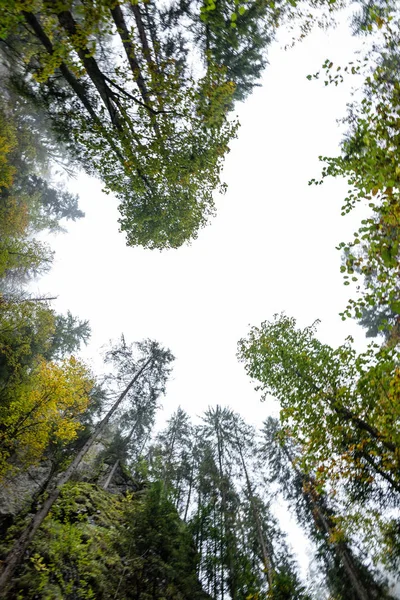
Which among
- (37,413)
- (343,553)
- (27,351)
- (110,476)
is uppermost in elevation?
(27,351)

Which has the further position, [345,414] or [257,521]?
[257,521]

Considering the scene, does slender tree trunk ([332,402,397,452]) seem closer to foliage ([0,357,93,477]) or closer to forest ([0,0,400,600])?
forest ([0,0,400,600])

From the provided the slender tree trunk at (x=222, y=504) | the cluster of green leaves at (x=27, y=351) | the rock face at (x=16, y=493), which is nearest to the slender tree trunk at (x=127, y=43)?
the cluster of green leaves at (x=27, y=351)

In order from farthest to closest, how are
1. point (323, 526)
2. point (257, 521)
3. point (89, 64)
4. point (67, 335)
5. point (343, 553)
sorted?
point (67, 335) < point (257, 521) < point (323, 526) < point (343, 553) < point (89, 64)

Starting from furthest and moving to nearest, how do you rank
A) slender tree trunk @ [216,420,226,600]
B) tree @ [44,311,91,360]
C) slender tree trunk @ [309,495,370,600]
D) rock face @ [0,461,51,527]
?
tree @ [44,311,91,360] < slender tree trunk @ [309,495,370,600] < rock face @ [0,461,51,527] < slender tree trunk @ [216,420,226,600]

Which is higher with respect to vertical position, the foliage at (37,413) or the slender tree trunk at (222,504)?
the foliage at (37,413)

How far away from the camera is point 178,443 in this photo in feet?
85.6

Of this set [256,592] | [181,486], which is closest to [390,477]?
[256,592]

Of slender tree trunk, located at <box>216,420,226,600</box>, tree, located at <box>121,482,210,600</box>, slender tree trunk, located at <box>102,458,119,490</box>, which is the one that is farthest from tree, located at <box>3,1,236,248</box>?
slender tree trunk, located at <box>102,458,119,490</box>

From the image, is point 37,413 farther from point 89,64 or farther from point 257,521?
point 257,521

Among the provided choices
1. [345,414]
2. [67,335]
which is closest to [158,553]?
[345,414]

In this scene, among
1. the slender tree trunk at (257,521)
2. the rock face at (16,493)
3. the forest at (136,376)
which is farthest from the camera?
the slender tree trunk at (257,521)

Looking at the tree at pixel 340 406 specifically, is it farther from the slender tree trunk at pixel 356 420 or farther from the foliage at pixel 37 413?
the foliage at pixel 37 413

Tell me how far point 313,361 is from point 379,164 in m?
7.96
